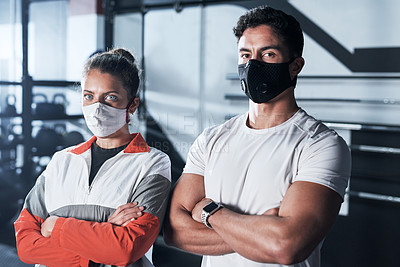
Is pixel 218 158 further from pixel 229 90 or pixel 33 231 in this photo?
pixel 229 90

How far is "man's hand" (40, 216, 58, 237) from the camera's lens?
4.55ft

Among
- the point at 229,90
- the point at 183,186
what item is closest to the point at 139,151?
the point at 183,186

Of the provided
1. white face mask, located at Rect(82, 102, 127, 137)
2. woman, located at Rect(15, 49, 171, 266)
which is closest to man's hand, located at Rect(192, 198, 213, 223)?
woman, located at Rect(15, 49, 171, 266)

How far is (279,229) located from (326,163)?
0.25 meters

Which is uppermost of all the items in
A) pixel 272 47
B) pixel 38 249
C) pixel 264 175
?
pixel 272 47

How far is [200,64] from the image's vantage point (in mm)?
3809

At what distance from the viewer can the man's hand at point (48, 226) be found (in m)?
1.39

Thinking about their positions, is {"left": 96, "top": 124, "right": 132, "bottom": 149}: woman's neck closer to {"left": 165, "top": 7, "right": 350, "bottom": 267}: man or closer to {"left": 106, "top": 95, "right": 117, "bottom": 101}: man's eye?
{"left": 106, "top": 95, "right": 117, "bottom": 101}: man's eye

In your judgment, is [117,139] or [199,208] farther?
[117,139]

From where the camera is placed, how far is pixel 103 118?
1.50 m

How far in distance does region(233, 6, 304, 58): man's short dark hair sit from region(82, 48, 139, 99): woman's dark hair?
0.47 m

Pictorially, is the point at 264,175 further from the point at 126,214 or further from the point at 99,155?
the point at 99,155

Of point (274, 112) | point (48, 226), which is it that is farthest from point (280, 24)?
point (48, 226)

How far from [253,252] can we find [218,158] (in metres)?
0.36
